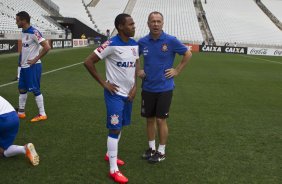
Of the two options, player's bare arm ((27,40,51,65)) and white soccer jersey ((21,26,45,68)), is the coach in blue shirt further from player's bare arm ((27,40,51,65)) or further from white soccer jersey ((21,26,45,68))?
white soccer jersey ((21,26,45,68))

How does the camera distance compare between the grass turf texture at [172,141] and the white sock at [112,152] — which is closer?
the white sock at [112,152]

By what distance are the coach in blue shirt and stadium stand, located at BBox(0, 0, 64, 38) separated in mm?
25624

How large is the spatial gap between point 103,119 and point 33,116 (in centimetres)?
143

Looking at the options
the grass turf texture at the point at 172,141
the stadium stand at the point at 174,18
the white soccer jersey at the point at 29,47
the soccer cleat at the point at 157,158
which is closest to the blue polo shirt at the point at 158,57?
the soccer cleat at the point at 157,158

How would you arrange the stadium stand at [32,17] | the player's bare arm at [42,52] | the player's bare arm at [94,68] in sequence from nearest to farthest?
the player's bare arm at [94,68] → the player's bare arm at [42,52] → the stadium stand at [32,17]

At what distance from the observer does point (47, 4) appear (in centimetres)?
4681

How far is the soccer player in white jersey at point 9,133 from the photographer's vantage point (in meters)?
4.70

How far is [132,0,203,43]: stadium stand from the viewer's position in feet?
167

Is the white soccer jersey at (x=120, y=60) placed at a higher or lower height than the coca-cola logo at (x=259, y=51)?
higher

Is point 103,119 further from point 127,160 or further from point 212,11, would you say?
point 212,11

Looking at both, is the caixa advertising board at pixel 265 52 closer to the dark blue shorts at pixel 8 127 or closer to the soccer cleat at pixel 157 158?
the soccer cleat at pixel 157 158

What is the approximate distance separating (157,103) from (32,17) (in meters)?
36.6

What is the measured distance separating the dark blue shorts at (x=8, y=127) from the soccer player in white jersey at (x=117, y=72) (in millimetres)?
1126

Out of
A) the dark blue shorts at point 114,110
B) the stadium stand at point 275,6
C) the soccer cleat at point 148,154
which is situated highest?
the stadium stand at point 275,6
